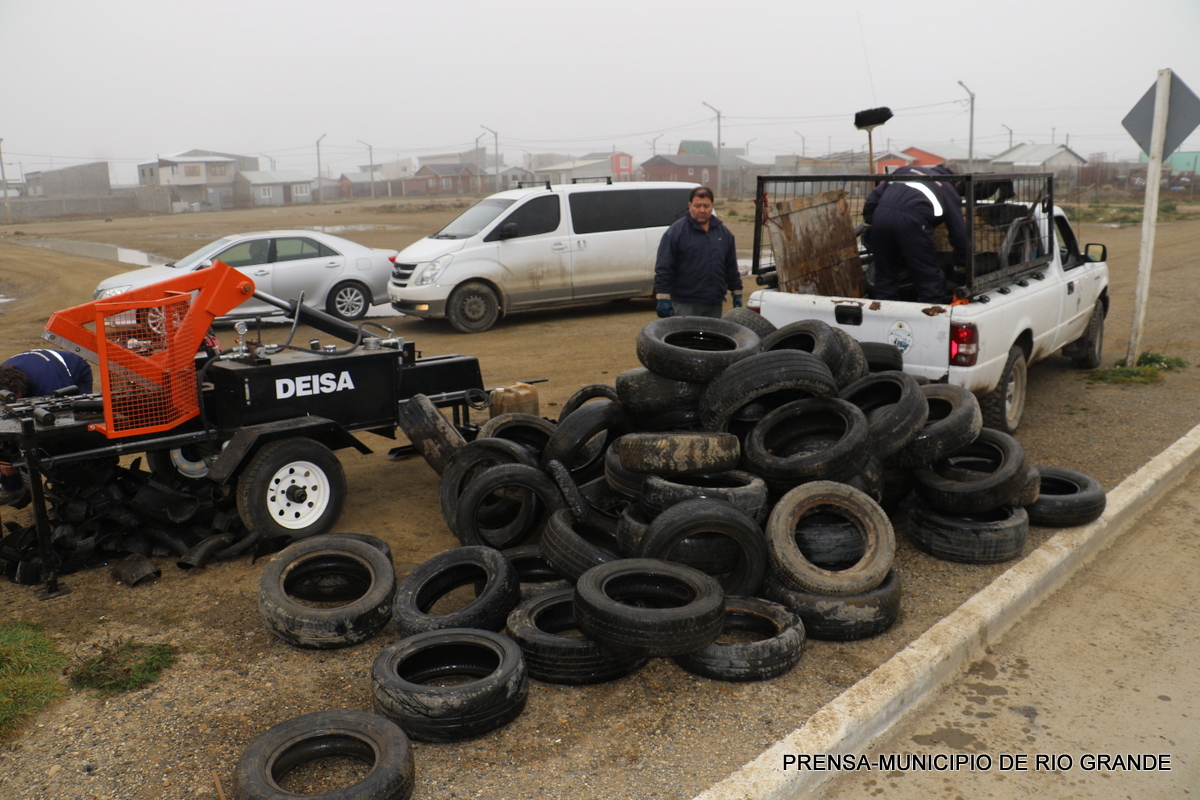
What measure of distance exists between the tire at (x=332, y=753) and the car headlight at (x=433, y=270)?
32.7 ft

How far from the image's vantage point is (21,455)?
530 cm

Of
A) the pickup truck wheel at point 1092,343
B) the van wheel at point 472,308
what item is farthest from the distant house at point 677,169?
the pickup truck wheel at point 1092,343

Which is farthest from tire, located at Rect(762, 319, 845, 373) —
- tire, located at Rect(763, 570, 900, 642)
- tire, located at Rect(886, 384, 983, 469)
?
tire, located at Rect(763, 570, 900, 642)

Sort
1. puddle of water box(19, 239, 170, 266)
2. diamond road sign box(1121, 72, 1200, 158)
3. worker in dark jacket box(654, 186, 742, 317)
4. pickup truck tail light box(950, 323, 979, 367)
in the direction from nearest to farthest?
pickup truck tail light box(950, 323, 979, 367) < worker in dark jacket box(654, 186, 742, 317) < diamond road sign box(1121, 72, 1200, 158) < puddle of water box(19, 239, 170, 266)

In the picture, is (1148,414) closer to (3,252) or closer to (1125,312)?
(1125,312)

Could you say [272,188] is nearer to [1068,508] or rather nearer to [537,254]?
[537,254]

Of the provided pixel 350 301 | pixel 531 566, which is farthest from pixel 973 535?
pixel 350 301

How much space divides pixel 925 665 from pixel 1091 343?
7434 mm

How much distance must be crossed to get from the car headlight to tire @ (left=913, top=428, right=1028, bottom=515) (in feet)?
28.6

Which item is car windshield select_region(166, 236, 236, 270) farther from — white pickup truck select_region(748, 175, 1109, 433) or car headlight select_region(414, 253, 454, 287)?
white pickup truck select_region(748, 175, 1109, 433)

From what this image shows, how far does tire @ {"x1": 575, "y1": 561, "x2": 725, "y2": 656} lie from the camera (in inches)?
150

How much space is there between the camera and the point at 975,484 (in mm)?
5367

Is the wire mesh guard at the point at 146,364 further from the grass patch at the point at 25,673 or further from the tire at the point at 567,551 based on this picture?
the tire at the point at 567,551

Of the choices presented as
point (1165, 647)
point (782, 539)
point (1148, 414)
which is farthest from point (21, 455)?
point (1148, 414)
